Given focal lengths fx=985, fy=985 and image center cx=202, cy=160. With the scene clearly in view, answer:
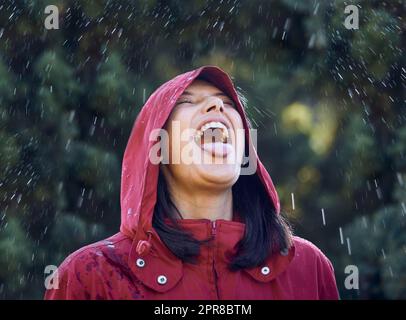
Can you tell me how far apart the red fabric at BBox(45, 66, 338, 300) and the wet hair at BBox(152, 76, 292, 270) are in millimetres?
19

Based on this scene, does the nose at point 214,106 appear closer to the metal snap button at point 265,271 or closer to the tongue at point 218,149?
the tongue at point 218,149

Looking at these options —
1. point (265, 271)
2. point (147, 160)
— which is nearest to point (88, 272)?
point (147, 160)

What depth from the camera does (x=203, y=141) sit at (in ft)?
8.79

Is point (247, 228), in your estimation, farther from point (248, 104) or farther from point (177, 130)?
point (248, 104)

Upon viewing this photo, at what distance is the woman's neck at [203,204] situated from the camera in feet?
8.73

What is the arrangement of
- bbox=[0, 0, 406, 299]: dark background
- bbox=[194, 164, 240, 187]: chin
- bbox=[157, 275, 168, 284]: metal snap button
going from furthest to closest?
bbox=[0, 0, 406, 299]: dark background, bbox=[194, 164, 240, 187]: chin, bbox=[157, 275, 168, 284]: metal snap button

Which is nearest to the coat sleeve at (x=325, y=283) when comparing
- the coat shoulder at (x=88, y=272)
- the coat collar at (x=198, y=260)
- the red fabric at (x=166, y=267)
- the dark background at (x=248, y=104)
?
the red fabric at (x=166, y=267)

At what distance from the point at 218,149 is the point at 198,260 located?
→ 0.31 metres

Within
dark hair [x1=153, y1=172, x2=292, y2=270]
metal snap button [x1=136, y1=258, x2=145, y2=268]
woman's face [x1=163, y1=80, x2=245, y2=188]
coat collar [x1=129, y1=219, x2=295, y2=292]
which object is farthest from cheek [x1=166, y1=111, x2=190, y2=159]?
metal snap button [x1=136, y1=258, x2=145, y2=268]

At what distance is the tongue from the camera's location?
2.65 metres

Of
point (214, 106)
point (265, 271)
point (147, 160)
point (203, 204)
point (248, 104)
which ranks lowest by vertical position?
point (248, 104)

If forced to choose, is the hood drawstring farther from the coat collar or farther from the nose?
the nose
